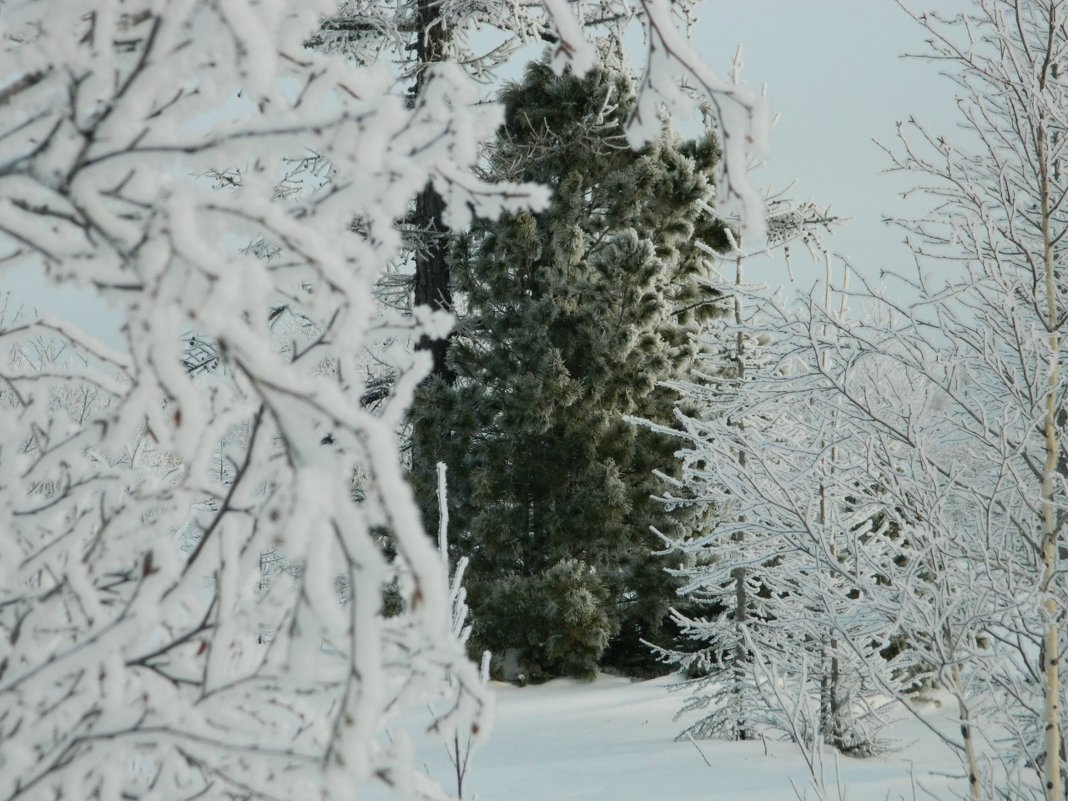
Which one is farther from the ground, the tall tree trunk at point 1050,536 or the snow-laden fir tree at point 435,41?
the snow-laden fir tree at point 435,41

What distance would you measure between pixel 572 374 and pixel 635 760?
3874mm

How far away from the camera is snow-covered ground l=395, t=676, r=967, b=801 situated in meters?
5.90

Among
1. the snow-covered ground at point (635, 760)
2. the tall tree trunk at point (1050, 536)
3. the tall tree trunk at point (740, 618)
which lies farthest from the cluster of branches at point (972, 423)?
the tall tree trunk at point (740, 618)

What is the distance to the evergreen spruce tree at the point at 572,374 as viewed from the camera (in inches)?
355

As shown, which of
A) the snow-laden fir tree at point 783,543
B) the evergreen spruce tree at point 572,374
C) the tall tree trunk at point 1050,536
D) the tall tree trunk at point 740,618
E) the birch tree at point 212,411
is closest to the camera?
the birch tree at point 212,411

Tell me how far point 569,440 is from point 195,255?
8.53 metres

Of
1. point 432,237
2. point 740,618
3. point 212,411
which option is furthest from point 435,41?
point 212,411

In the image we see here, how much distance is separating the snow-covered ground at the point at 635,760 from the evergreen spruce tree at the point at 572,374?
612mm

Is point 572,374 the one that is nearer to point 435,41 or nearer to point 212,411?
point 435,41

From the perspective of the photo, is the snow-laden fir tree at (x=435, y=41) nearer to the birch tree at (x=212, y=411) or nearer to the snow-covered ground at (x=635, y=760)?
the snow-covered ground at (x=635, y=760)

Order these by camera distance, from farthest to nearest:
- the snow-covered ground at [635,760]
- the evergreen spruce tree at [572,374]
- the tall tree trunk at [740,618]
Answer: the evergreen spruce tree at [572,374], the tall tree trunk at [740,618], the snow-covered ground at [635,760]

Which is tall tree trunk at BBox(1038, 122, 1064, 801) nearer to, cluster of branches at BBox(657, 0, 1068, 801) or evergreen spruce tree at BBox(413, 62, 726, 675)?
cluster of branches at BBox(657, 0, 1068, 801)

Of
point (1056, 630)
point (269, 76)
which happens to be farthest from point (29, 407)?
point (1056, 630)

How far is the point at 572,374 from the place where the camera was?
943 centimetres
